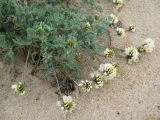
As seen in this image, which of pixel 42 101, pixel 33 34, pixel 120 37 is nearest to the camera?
pixel 33 34

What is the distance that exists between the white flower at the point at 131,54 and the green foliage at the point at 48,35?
252 millimetres

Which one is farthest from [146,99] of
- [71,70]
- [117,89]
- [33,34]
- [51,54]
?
[33,34]

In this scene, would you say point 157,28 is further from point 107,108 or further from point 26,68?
point 26,68

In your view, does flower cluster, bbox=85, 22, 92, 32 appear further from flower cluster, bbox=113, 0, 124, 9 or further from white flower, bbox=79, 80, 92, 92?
flower cluster, bbox=113, 0, 124, 9

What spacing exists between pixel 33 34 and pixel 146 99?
2.94 feet

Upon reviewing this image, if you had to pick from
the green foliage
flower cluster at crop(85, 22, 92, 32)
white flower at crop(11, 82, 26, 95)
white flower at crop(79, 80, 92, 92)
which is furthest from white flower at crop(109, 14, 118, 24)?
white flower at crop(11, 82, 26, 95)

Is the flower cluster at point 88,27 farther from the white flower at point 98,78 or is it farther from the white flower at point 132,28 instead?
the white flower at point 132,28

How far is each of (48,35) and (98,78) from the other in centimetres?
44

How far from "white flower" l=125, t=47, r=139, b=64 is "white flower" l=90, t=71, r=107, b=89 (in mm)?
284

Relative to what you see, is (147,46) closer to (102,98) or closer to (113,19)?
(113,19)

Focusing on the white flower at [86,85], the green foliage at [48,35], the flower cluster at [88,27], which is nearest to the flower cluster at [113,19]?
the green foliage at [48,35]

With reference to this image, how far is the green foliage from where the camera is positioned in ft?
8.19

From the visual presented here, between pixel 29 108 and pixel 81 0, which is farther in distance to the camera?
pixel 81 0

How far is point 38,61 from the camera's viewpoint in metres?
2.63
